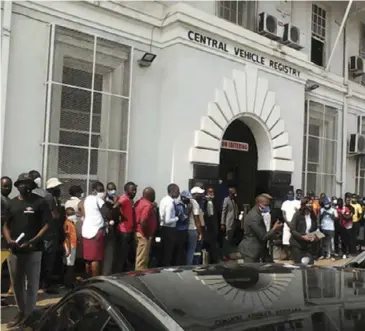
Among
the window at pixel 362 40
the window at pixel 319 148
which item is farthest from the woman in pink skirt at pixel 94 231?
the window at pixel 362 40

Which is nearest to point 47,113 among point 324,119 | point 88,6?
point 88,6

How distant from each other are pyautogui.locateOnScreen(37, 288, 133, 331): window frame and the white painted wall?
5507mm

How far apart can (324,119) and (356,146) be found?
4.76 ft

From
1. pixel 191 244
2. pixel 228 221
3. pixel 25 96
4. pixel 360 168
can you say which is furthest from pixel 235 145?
pixel 360 168

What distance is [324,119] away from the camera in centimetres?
1438

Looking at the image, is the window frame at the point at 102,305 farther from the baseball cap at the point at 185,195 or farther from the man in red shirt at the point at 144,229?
the baseball cap at the point at 185,195

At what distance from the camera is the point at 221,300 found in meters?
2.16

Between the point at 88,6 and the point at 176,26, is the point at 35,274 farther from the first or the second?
the point at 176,26

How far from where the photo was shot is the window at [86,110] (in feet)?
28.7

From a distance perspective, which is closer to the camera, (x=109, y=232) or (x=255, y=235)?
(x=255, y=235)

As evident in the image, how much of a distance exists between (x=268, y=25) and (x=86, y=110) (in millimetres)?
5313

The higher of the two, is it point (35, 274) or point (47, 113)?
point (47, 113)

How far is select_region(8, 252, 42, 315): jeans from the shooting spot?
18.4ft

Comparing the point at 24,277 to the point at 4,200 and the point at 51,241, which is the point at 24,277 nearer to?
the point at 4,200
